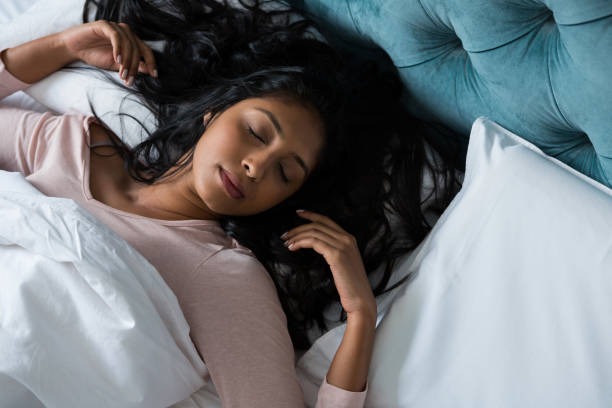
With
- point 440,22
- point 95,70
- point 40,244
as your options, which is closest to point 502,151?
point 440,22

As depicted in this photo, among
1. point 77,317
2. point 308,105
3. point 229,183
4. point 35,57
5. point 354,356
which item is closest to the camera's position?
point 77,317

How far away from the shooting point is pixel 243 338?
0.91m

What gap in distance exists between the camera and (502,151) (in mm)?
873

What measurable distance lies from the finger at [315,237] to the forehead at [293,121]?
145 millimetres

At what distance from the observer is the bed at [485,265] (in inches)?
28.5

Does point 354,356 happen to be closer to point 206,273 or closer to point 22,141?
point 206,273

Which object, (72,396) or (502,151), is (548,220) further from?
(72,396)

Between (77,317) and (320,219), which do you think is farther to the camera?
(320,219)

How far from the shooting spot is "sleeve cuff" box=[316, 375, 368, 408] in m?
0.85

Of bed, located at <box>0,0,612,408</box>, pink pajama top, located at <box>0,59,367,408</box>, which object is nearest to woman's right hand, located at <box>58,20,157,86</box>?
pink pajama top, located at <box>0,59,367,408</box>

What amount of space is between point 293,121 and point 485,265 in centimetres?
44

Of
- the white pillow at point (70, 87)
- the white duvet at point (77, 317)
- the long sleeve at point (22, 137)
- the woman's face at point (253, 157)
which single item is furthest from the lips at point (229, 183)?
the long sleeve at point (22, 137)

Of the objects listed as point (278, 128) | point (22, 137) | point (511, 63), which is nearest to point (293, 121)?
point (278, 128)

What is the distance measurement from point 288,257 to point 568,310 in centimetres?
55
